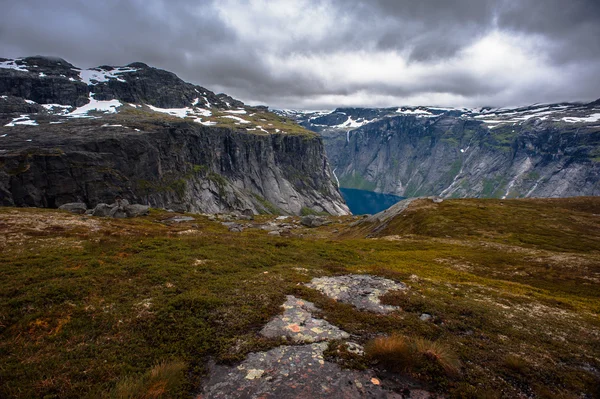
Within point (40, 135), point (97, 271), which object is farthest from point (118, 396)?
point (40, 135)

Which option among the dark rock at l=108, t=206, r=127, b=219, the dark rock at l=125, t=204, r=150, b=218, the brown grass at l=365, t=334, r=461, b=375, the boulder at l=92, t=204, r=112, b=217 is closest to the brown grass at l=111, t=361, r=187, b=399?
the brown grass at l=365, t=334, r=461, b=375

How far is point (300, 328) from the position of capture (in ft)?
49.7

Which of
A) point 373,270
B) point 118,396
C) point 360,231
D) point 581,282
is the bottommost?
point 360,231

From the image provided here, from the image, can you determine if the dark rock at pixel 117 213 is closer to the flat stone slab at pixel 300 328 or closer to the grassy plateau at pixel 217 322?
the grassy plateau at pixel 217 322

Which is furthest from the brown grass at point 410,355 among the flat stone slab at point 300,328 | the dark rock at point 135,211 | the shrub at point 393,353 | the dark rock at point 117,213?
the dark rock at point 135,211

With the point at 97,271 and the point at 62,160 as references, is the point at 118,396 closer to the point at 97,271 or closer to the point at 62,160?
the point at 97,271

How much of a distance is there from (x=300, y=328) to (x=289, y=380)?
3.99m

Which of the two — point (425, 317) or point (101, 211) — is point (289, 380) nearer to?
point (425, 317)

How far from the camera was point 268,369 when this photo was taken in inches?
464

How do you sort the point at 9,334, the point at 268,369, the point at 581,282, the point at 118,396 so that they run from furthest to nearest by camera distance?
the point at 581,282 → the point at 9,334 → the point at 268,369 → the point at 118,396

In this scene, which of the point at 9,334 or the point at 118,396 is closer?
the point at 118,396

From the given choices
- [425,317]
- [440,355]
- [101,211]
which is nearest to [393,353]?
[440,355]

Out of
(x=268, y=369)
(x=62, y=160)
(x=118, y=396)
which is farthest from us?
(x=62, y=160)

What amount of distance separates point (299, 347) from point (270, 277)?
10.1m
